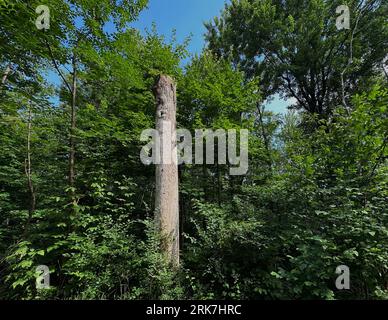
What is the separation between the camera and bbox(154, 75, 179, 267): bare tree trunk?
3771 mm

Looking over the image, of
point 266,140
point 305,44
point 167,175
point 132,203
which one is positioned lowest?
point 132,203

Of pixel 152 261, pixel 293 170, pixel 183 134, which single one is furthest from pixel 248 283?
pixel 183 134

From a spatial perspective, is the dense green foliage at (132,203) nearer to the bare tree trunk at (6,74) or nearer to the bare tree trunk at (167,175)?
the bare tree trunk at (6,74)

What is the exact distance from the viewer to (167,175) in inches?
162

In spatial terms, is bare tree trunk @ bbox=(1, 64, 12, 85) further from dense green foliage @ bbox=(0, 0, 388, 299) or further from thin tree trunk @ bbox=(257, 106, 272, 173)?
thin tree trunk @ bbox=(257, 106, 272, 173)

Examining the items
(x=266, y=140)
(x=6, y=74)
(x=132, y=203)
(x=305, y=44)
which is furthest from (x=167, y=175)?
(x=305, y=44)

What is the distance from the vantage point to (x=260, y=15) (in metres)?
10.7

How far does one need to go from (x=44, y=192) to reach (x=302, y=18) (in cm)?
1192

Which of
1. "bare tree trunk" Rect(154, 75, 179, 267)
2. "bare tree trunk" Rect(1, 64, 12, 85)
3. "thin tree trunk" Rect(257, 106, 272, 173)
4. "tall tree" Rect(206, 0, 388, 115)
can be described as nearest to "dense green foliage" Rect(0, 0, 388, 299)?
"bare tree trunk" Rect(1, 64, 12, 85)

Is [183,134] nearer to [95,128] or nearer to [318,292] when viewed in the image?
[95,128]

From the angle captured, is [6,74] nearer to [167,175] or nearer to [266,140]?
[167,175]

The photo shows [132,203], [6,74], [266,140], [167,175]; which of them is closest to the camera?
[167,175]

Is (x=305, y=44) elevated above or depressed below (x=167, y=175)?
above
